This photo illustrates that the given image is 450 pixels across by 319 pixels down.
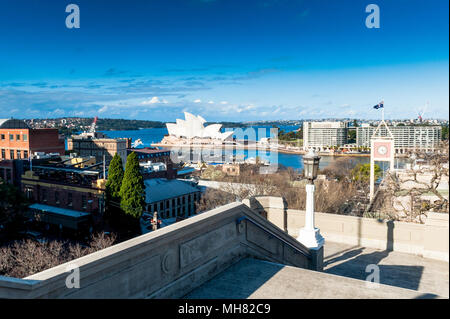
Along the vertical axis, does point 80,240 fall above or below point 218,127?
below

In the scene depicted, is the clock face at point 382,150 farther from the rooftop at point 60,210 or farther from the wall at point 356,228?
the rooftop at point 60,210

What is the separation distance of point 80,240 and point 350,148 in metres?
118

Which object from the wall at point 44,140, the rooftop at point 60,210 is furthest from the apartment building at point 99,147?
the rooftop at point 60,210

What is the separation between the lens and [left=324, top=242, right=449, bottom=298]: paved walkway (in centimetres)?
720

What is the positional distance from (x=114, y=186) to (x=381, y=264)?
20.9m

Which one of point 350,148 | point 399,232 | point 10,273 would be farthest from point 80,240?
point 350,148

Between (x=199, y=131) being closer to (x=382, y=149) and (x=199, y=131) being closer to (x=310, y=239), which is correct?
(x=382, y=149)

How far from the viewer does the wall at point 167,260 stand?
330 cm

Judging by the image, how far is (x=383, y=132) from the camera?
8906 cm

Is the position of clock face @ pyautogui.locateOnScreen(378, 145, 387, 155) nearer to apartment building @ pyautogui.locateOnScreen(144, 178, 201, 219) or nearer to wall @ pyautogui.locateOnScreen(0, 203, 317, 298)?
apartment building @ pyautogui.locateOnScreen(144, 178, 201, 219)

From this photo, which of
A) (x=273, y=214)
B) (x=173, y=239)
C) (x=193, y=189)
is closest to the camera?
(x=173, y=239)

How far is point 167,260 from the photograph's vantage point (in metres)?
4.40

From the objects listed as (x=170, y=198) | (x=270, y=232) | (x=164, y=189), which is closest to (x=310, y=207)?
(x=270, y=232)
